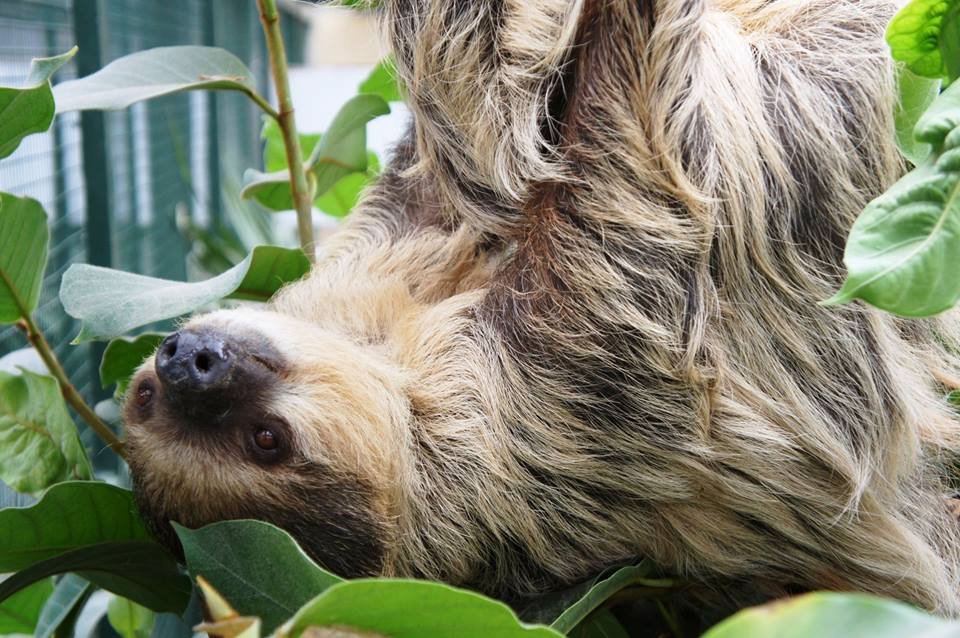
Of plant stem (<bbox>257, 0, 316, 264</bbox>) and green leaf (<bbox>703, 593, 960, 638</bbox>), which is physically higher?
green leaf (<bbox>703, 593, 960, 638</bbox>)

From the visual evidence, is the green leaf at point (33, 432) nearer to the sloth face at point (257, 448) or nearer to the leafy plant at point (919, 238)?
the sloth face at point (257, 448)

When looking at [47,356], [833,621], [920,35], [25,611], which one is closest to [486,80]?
[920,35]

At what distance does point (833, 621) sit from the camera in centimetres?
60

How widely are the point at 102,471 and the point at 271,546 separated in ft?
8.41

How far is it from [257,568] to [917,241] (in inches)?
34.2

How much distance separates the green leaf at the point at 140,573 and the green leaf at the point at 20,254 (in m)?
0.48

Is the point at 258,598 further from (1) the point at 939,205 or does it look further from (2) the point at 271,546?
(1) the point at 939,205

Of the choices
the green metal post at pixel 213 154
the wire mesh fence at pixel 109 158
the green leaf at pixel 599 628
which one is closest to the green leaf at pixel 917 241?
the green leaf at pixel 599 628

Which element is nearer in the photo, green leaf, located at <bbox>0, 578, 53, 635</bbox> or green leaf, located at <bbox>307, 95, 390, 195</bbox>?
green leaf, located at <bbox>0, 578, 53, 635</bbox>

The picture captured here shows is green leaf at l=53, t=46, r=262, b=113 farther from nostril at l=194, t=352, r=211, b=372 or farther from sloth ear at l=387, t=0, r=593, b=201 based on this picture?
nostril at l=194, t=352, r=211, b=372

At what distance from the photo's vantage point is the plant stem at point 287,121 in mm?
1963

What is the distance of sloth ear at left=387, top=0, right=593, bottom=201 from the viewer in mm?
1878

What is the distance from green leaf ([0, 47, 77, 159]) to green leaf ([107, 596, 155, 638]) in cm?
115

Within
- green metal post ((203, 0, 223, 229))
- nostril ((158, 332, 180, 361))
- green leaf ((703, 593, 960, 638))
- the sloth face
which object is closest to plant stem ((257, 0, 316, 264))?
the sloth face
